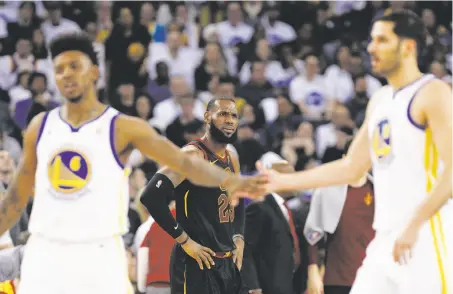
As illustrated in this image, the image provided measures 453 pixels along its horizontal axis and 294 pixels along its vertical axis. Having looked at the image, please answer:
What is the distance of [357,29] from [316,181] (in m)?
11.7

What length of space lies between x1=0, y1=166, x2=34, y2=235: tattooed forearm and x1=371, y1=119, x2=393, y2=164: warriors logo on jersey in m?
1.97

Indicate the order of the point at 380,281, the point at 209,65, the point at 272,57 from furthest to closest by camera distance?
the point at 272,57 < the point at 209,65 < the point at 380,281

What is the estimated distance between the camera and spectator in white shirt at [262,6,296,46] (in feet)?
53.4

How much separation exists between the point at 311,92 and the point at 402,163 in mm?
9557

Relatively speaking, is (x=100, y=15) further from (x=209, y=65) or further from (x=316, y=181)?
(x=316, y=181)

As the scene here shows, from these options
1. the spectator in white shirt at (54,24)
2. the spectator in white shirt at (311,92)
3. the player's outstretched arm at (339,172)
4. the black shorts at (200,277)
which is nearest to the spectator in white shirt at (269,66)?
the spectator in white shirt at (311,92)

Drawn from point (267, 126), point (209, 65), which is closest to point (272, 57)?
point (209, 65)

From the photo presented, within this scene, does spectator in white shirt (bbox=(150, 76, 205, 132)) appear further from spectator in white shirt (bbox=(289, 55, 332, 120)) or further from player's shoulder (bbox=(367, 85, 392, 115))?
player's shoulder (bbox=(367, 85, 392, 115))

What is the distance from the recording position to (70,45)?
539cm

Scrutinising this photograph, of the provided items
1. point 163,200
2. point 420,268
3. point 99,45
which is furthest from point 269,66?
point 420,268

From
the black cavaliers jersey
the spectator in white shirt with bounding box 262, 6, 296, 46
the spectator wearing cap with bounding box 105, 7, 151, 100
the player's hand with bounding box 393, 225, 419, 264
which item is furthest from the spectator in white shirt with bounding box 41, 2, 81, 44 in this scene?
the player's hand with bounding box 393, 225, 419, 264

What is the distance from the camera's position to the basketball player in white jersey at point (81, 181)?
5156 mm

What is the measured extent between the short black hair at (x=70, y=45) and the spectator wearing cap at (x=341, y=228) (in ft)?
9.94

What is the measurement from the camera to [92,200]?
205 inches
